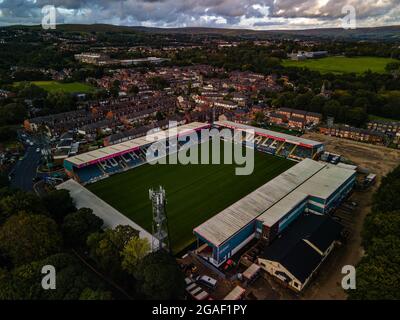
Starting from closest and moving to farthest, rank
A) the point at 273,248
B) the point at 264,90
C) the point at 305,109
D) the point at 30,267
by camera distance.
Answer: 1. the point at 30,267
2. the point at 273,248
3. the point at 305,109
4. the point at 264,90

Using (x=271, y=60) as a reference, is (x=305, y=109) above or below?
below

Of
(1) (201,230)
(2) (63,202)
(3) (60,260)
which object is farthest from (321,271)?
(2) (63,202)

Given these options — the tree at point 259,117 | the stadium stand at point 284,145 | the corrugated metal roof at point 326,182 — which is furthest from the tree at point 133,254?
the tree at point 259,117

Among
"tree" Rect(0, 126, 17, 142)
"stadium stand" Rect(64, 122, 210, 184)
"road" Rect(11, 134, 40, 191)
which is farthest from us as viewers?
"tree" Rect(0, 126, 17, 142)

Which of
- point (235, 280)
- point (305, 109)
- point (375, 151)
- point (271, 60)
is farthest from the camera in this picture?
point (271, 60)

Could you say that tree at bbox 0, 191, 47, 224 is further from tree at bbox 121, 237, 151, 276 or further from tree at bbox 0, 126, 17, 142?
tree at bbox 0, 126, 17, 142

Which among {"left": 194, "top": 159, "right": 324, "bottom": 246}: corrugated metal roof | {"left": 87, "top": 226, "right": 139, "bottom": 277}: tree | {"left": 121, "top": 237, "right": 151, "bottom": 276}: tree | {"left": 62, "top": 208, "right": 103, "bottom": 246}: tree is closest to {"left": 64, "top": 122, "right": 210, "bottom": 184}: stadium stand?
{"left": 62, "top": 208, "right": 103, "bottom": 246}: tree
